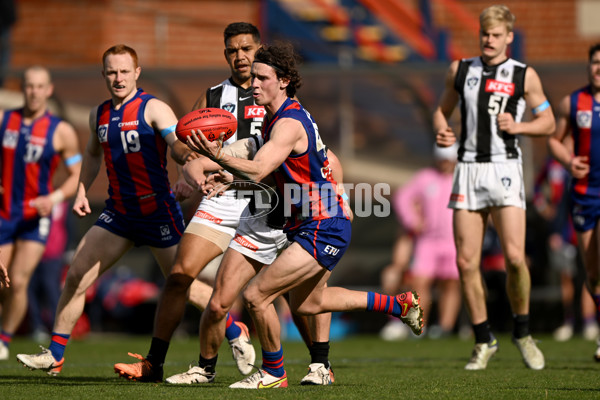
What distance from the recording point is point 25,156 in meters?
9.13

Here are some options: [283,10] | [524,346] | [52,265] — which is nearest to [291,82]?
[524,346]

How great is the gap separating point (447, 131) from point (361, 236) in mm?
6221

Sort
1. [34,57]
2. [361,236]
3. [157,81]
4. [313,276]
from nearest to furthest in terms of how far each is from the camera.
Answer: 1. [313,276]
2. [157,81]
3. [361,236]
4. [34,57]

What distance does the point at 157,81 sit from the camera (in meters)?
12.2

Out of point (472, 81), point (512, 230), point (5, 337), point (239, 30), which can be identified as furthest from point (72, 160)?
point (512, 230)

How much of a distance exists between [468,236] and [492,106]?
995 mm

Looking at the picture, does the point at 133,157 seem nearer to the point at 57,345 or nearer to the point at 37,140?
the point at 57,345

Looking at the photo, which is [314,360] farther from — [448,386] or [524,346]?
[524,346]

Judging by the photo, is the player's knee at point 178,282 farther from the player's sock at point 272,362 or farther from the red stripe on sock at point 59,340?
the red stripe on sock at point 59,340

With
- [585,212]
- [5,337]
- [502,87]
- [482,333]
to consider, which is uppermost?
[502,87]

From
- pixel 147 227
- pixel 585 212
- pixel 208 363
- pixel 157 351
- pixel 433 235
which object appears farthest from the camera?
pixel 433 235

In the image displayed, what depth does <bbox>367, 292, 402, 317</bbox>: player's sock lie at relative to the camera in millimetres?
6090

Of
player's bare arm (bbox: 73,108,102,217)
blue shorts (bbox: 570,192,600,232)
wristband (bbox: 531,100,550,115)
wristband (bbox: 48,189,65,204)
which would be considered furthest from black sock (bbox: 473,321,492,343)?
wristband (bbox: 48,189,65,204)

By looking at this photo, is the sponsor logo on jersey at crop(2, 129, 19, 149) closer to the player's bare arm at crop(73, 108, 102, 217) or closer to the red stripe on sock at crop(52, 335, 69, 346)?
the player's bare arm at crop(73, 108, 102, 217)
